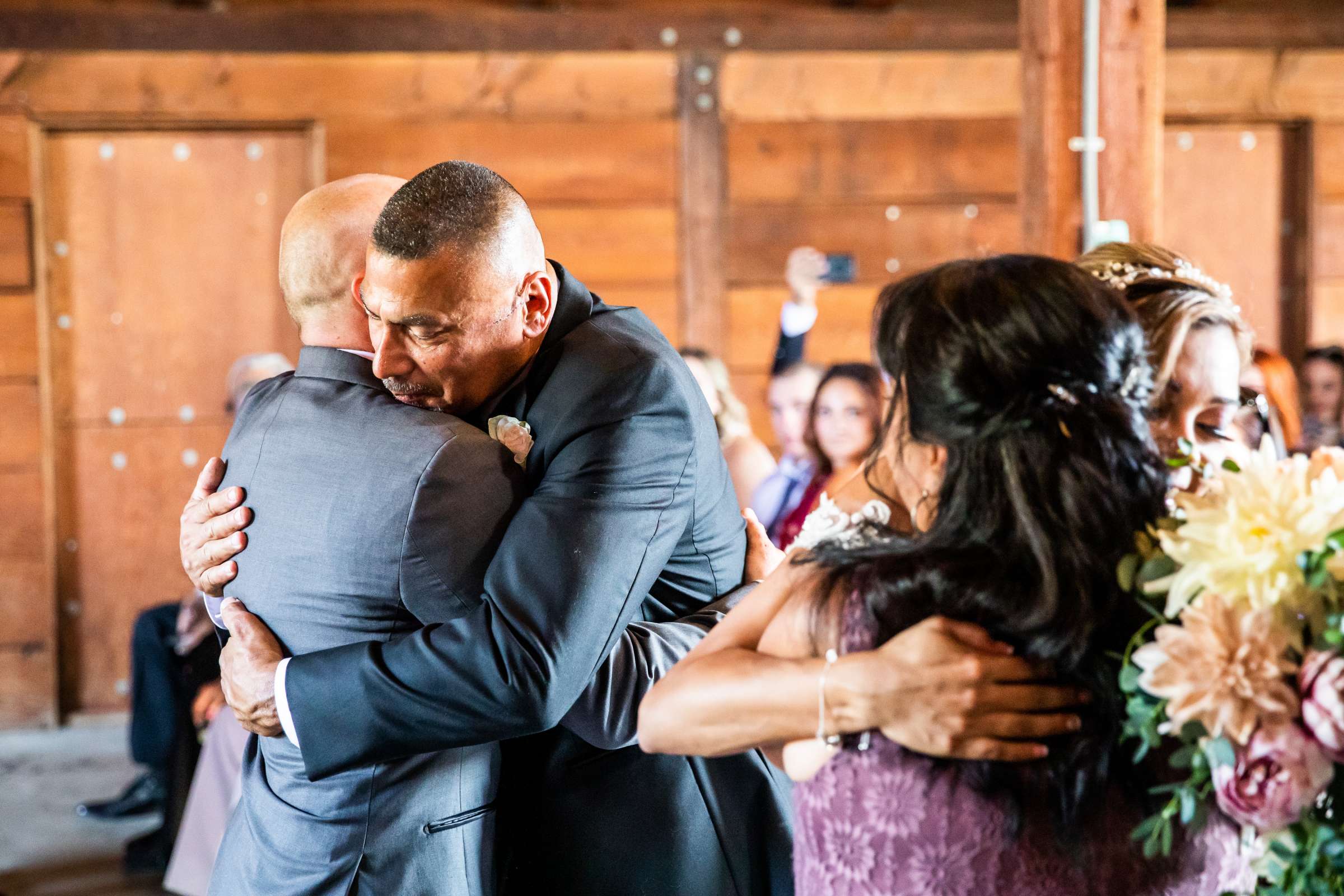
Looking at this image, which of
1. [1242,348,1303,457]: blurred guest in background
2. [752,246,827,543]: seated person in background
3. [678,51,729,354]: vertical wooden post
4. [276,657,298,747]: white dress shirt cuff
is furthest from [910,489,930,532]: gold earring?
[678,51,729,354]: vertical wooden post

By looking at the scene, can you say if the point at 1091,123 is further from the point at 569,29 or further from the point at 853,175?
the point at 569,29

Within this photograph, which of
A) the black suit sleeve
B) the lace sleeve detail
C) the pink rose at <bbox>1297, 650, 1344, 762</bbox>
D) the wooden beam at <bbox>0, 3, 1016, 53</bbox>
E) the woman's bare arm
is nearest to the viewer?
the pink rose at <bbox>1297, 650, 1344, 762</bbox>

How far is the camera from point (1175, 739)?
3.70ft

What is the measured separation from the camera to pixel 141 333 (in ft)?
17.0

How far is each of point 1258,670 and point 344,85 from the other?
4768 mm

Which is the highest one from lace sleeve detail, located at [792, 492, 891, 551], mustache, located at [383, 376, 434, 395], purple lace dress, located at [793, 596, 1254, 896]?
mustache, located at [383, 376, 434, 395]

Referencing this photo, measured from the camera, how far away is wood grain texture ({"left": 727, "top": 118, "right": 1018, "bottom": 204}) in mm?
5301

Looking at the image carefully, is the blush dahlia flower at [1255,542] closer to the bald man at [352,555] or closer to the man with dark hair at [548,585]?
the man with dark hair at [548,585]

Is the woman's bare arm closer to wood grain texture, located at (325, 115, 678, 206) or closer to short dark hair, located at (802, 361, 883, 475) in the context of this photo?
short dark hair, located at (802, 361, 883, 475)

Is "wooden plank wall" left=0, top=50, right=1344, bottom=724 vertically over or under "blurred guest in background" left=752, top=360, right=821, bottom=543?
over

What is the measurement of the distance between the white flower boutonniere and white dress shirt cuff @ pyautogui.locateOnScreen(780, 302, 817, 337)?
3230 mm

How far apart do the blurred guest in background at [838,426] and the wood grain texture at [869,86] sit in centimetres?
175

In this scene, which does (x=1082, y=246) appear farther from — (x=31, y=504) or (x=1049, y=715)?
(x=31, y=504)

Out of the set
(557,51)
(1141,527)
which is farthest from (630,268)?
(1141,527)
